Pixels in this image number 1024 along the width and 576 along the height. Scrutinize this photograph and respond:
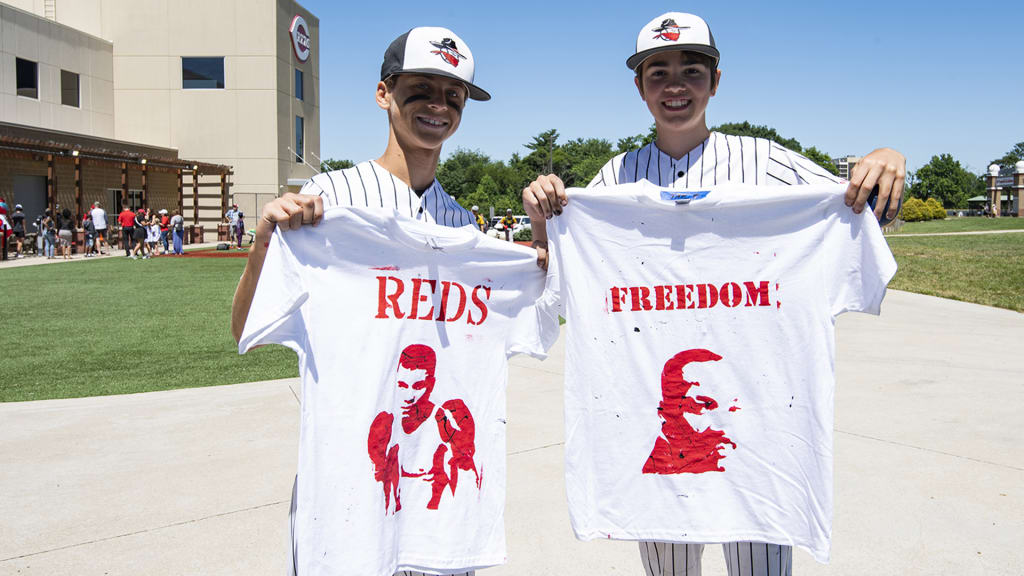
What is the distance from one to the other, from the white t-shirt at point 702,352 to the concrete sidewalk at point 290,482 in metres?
1.18

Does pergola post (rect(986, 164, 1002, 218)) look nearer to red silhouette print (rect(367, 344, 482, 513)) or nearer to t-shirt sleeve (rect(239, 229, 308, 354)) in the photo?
red silhouette print (rect(367, 344, 482, 513))

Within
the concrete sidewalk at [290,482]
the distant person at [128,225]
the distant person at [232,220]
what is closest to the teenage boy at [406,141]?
the concrete sidewalk at [290,482]

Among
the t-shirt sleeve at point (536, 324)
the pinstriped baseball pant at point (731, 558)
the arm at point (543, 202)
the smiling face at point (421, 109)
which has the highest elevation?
the smiling face at point (421, 109)

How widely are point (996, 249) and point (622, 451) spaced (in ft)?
91.4

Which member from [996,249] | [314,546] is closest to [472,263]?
[314,546]

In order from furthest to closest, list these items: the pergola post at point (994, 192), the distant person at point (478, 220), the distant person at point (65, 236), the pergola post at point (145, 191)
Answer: the pergola post at point (994, 192), the pergola post at point (145, 191), the distant person at point (65, 236), the distant person at point (478, 220)

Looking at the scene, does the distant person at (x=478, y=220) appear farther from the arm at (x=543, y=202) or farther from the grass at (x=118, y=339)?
the grass at (x=118, y=339)

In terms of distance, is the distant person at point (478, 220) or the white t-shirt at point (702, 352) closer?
the white t-shirt at point (702, 352)

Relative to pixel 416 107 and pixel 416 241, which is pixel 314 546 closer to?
pixel 416 241

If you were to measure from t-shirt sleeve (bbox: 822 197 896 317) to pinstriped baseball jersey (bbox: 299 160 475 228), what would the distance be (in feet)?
4.22

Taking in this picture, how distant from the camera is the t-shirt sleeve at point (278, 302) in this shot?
2.21 m

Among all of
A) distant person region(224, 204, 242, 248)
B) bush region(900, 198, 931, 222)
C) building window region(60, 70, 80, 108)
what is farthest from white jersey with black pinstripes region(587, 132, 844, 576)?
bush region(900, 198, 931, 222)

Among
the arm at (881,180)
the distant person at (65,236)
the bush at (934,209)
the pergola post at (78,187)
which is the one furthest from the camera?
the bush at (934,209)

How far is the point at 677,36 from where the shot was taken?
2418 millimetres
